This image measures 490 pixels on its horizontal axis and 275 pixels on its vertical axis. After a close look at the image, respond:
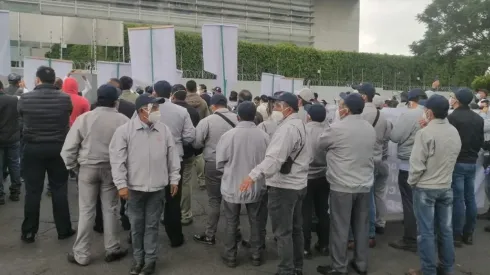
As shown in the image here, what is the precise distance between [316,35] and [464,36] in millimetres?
15083

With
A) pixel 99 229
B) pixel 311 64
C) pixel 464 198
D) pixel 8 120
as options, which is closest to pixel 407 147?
pixel 464 198

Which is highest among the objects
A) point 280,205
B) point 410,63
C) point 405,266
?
point 410,63

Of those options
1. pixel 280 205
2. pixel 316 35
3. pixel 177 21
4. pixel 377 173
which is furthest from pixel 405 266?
pixel 316 35

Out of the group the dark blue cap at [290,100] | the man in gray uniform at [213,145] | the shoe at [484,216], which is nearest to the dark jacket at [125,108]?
the man in gray uniform at [213,145]

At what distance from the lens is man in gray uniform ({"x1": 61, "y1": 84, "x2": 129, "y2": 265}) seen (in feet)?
17.2

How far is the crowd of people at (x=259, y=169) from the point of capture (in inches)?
196

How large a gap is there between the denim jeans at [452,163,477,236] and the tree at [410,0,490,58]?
134 feet

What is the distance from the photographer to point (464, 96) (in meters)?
6.16

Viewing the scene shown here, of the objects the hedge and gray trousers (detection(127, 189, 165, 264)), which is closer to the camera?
gray trousers (detection(127, 189, 165, 264))

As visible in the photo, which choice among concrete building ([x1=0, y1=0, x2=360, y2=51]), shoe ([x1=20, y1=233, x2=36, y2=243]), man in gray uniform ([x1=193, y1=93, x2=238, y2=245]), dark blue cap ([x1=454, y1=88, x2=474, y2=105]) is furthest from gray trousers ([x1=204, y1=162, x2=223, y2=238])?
concrete building ([x1=0, y1=0, x2=360, y2=51])

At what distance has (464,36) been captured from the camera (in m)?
44.0

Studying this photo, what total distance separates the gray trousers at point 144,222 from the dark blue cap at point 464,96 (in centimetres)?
416

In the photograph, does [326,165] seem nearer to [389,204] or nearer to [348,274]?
[348,274]

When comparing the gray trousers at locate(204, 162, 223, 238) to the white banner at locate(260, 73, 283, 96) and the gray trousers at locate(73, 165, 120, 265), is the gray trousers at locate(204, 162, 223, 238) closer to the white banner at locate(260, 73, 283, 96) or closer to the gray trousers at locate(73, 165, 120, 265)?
the gray trousers at locate(73, 165, 120, 265)
